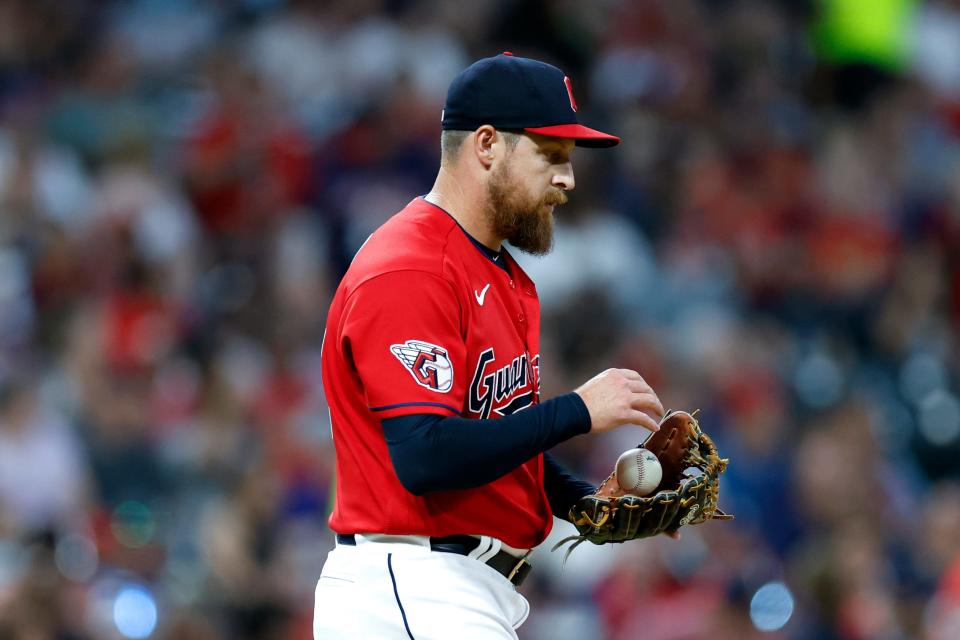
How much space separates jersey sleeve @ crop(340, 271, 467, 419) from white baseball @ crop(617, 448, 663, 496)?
0.55m

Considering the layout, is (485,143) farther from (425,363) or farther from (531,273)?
(531,273)

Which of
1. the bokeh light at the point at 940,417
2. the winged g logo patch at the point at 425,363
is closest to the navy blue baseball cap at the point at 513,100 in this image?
the winged g logo patch at the point at 425,363

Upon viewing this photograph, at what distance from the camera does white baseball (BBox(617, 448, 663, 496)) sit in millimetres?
3447

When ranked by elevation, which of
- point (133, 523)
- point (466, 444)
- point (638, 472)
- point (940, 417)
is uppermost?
point (466, 444)

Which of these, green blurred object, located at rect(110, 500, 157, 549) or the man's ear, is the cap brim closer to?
the man's ear

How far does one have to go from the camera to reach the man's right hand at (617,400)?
309 cm

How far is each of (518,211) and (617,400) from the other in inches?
20.2

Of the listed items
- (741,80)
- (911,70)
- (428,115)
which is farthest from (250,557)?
(911,70)

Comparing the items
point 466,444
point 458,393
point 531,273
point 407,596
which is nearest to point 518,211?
point 458,393

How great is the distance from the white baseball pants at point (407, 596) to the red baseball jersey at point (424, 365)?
59mm

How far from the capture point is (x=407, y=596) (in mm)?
3158

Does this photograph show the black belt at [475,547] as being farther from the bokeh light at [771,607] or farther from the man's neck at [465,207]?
the bokeh light at [771,607]

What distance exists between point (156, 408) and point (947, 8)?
6.67m

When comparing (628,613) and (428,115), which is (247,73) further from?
(628,613)
